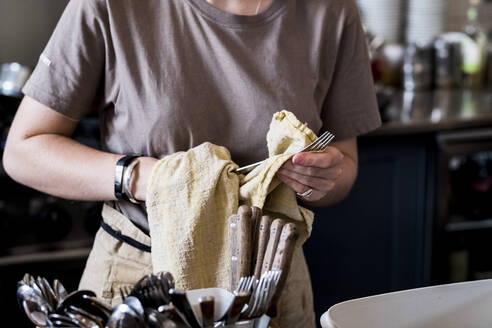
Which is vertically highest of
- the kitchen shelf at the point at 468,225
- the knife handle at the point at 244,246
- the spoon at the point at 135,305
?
the knife handle at the point at 244,246

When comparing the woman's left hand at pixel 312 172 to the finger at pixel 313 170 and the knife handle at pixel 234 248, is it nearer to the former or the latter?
the finger at pixel 313 170

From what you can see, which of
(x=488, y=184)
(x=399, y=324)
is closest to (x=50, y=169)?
(x=399, y=324)

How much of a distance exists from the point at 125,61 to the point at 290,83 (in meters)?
0.27

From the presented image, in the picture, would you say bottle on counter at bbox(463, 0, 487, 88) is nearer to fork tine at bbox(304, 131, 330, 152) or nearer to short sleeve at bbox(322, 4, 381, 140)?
short sleeve at bbox(322, 4, 381, 140)

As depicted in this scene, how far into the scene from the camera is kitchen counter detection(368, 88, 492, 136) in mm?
1794

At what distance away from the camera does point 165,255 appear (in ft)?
2.66

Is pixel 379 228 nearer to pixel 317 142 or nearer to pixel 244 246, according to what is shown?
pixel 317 142

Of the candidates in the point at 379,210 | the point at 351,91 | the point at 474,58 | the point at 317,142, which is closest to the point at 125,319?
the point at 317,142

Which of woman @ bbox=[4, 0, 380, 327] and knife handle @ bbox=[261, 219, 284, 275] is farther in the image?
woman @ bbox=[4, 0, 380, 327]

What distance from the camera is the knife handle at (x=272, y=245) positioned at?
0.67 meters

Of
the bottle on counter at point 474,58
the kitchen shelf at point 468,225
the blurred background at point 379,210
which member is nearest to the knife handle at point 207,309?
the blurred background at point 379,210

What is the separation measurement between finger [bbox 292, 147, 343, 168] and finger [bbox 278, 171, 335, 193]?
2 cm

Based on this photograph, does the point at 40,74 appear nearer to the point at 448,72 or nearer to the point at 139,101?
the point at 139,101

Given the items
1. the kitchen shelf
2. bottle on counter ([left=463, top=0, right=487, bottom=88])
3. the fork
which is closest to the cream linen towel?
the fork
